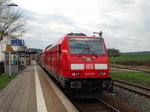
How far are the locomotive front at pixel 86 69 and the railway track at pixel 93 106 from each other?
0.54 metres

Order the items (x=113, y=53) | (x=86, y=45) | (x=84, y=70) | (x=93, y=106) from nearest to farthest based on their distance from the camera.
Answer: (x=93, y=106), (x=84, y=70), (x=86, y=45), (x=113, y=53)

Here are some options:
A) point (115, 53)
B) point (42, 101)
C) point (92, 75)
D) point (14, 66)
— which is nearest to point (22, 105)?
point (42, 101)

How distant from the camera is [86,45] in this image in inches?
395

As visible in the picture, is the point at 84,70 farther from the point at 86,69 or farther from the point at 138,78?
A: the point at 138,78

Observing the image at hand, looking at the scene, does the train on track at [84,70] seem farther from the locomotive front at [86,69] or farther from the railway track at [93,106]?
the railway track at [93,106]

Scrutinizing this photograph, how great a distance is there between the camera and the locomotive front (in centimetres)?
902

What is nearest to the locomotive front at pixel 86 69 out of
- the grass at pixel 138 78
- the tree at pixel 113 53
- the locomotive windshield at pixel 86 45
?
the locomotive windshield at pixel 86 45

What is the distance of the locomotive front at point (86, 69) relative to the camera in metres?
9.02

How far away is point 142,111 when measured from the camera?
26.7 feet

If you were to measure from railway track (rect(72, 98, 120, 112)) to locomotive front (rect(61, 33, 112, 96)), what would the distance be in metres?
0.54

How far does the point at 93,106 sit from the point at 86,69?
1.57 meters

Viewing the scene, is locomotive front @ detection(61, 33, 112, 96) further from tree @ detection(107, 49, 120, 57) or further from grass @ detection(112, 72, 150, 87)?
tree @ detection(107, 49, 120, 57)

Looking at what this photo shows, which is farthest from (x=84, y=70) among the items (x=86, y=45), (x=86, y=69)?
(x=86, y=45)

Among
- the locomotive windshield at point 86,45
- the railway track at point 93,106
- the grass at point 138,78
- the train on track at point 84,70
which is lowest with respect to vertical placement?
the railway track at point 93,106
